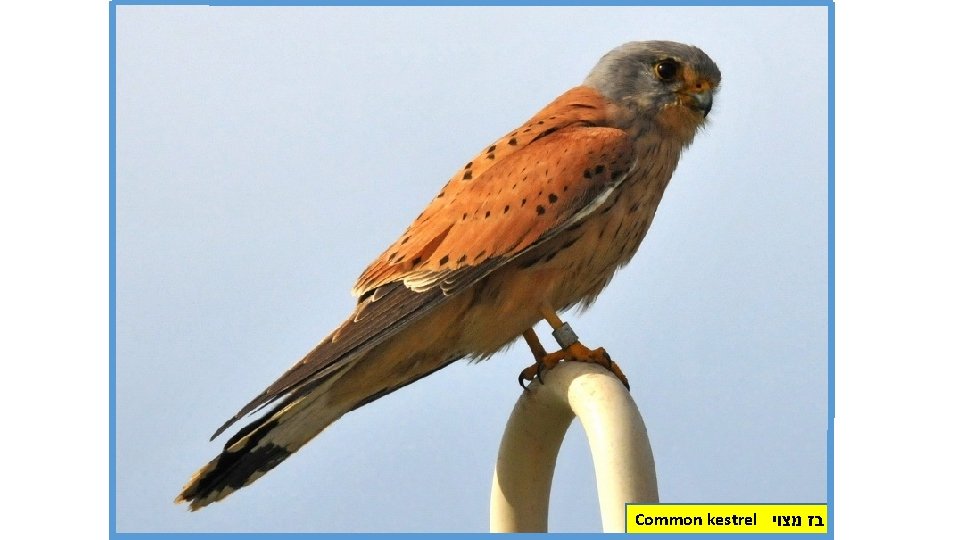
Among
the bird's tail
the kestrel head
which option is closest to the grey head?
the kestrel head

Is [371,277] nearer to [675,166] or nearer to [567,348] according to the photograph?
[567,348]

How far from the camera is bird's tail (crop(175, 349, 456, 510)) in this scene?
299 centimetres

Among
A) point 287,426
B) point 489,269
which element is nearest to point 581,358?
point 489,269

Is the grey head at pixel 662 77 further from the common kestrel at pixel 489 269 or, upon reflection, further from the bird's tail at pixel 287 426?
the bird's tail at pixel 287 426

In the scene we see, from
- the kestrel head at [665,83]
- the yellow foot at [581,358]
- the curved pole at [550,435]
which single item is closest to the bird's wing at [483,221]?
the kestrel head at [665,83]

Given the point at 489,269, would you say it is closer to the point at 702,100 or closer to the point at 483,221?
the point at 483,221

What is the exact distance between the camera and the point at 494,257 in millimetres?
3123

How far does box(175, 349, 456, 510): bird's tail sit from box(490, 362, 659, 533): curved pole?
21.9 inches

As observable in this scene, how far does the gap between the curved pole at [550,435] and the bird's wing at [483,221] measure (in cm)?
40

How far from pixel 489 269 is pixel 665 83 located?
0.83 m

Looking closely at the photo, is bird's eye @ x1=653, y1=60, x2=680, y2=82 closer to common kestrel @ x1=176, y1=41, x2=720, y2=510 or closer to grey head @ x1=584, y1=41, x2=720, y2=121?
grey head @ x1=584, y1=41, x2=720, y2=121

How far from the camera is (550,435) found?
2691 millimetres

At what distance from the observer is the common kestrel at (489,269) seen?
9.96ft

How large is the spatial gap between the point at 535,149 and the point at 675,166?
16.8 inches
